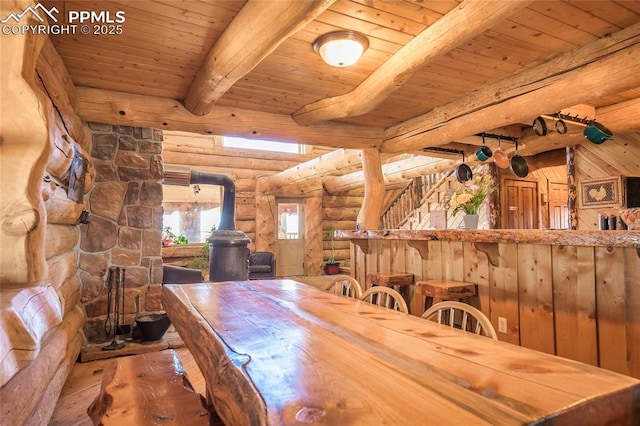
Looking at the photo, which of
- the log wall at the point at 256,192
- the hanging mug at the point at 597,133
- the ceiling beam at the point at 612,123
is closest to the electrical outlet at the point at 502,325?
the hanging mug at the point at 597,133

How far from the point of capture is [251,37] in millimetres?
2051

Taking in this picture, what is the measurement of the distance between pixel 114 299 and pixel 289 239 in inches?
190

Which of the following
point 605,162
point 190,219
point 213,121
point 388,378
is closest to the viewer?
point 388,378

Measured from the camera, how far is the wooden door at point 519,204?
6.93 m

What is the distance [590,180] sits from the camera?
519 centimetres

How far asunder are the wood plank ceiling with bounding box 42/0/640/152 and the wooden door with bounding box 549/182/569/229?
512 cm

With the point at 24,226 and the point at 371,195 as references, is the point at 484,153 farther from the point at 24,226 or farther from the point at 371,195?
the point at 24,226

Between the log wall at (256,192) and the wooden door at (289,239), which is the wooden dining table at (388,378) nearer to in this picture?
the log wall at (256,192)

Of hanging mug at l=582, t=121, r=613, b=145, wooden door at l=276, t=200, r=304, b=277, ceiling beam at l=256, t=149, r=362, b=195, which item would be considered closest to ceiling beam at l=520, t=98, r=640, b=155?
hanging mug at l=582, t=121, r=613, b=145

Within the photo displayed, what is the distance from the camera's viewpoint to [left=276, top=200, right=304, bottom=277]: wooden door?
8.21 m

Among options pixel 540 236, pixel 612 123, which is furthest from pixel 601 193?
pixel 540 236

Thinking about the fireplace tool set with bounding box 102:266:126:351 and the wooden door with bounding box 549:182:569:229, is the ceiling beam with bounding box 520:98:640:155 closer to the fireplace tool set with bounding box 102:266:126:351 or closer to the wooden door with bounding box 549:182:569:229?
the wooden door with bounding box 549:182:569:229

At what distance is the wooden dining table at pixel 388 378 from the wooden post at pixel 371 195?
2.74 meters

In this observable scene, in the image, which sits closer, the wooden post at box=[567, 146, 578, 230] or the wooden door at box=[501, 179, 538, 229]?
the wooden post at box=[567, 146, 578, 230]
